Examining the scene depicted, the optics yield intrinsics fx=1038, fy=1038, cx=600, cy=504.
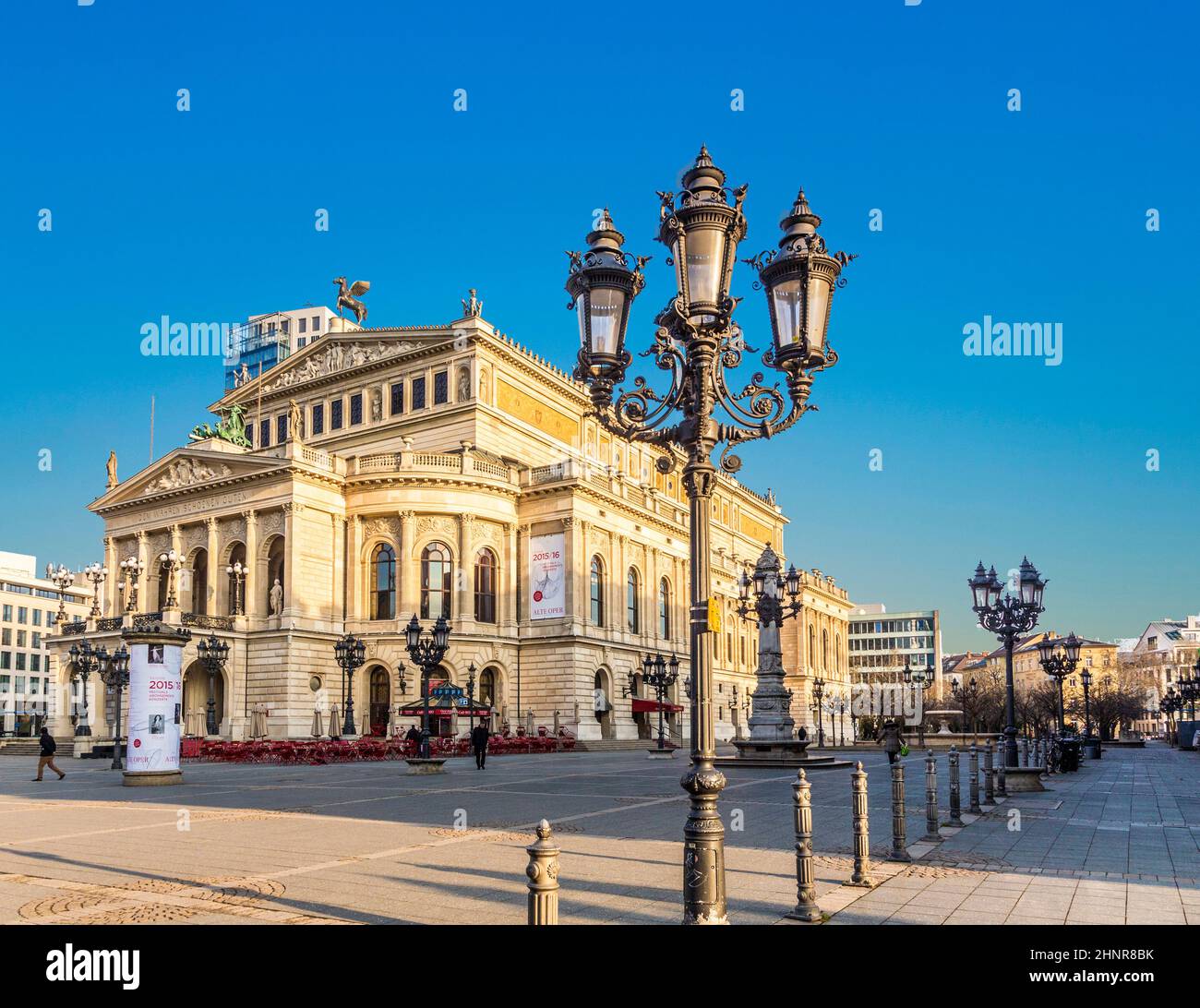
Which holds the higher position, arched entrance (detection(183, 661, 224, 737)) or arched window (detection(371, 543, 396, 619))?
arched window (detection(371, 543, 396, 619))

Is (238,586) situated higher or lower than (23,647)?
higher

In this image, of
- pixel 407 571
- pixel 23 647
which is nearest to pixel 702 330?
pixel 407 571

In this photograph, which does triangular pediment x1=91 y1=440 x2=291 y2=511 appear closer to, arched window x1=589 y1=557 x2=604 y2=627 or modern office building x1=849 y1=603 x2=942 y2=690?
arched window x1=589 y1=557 x2=604 y2=627

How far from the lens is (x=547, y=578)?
5944cm

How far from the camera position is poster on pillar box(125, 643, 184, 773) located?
1058 inches

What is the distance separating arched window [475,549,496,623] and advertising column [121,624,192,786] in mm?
32348

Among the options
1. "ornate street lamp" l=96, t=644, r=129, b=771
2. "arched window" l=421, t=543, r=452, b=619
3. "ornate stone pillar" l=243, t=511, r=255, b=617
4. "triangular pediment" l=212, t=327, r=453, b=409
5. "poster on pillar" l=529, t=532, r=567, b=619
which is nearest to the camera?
"ornate street lamp" l=96, t=644, r=129, b=771

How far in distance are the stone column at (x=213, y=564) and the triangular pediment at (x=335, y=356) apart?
1489 centimetres

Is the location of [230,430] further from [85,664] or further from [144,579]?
[85,664]

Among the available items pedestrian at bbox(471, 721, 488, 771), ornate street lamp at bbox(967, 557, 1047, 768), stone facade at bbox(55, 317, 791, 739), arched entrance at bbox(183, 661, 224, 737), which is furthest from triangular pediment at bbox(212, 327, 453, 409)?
ornate street lamp at bbox(967, 557, 1047, 768)

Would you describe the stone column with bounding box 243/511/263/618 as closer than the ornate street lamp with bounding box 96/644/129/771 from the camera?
No

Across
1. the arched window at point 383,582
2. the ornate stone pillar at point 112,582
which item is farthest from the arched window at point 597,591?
the ornate stone pillar at point 112,582
